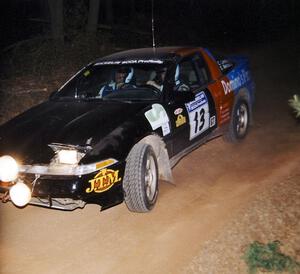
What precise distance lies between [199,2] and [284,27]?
4.42m

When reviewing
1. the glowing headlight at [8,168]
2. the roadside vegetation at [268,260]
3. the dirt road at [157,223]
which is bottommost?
the dirt road at [157,223]

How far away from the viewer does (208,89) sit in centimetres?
601

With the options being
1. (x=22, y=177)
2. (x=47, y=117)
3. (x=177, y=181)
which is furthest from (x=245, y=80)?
(x=22, y=177)

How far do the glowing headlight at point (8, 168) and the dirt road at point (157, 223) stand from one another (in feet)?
2.18

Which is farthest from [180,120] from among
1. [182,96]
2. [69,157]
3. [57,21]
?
[57,21]

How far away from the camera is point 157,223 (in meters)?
4.62

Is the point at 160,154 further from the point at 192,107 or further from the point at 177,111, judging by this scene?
the point at 192,107

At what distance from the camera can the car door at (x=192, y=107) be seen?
5352 millimetres

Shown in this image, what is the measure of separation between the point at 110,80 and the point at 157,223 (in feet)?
7.04

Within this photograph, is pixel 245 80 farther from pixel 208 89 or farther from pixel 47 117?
pixel 47 117

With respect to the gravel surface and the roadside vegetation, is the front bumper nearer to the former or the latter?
the gravel surface

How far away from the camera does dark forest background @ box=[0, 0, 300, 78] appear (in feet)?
38.6

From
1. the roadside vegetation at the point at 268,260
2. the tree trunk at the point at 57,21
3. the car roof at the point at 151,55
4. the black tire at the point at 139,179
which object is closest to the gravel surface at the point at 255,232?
the roadside vegetation at the point at 268,260

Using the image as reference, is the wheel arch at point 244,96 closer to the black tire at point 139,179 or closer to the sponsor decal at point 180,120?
the sponsor decal at point 180,120
